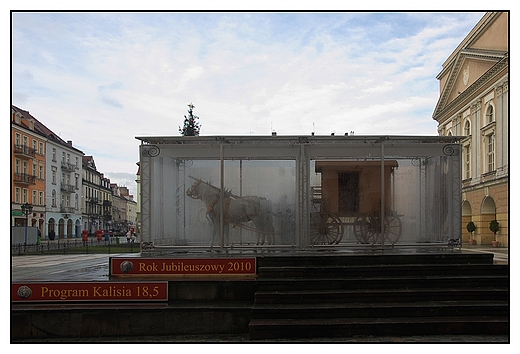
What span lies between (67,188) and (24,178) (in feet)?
60.4

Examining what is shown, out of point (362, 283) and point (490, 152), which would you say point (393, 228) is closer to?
point (362, 283)

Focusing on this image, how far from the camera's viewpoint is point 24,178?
56.4 metres

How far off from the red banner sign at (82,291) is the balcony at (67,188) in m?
68.4

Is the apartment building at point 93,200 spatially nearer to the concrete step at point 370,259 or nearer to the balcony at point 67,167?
the balcony at point 67,167

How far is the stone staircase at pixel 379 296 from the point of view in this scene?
8156mm

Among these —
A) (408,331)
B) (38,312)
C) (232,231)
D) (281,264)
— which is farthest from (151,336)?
(408,331)

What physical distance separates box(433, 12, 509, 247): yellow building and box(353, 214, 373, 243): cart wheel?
20326mm

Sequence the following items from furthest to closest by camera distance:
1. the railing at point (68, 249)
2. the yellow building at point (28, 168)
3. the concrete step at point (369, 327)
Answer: the yellow building at point (28, 168)
the railing at point (68, 249)
the concrete step at point (369, 327)

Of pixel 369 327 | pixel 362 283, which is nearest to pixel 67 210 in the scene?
pixel 362 283

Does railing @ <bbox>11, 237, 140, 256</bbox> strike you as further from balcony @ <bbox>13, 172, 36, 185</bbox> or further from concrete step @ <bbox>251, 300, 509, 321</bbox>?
balcony @ <bbox>13, 172, 36, 185</bbox>

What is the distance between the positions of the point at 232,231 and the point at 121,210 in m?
128

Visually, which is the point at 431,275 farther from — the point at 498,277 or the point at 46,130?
the point at 46,130

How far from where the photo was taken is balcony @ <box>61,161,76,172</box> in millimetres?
72750

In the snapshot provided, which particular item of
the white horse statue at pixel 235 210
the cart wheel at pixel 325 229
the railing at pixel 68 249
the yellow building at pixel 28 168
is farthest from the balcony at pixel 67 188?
the cart wheel at pixel 325 229
